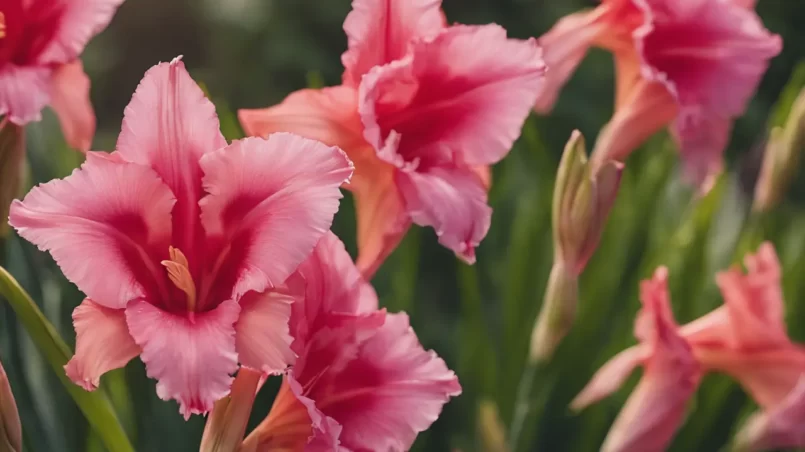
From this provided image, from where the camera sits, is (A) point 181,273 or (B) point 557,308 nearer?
(A) point 181,273

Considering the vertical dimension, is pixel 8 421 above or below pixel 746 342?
above

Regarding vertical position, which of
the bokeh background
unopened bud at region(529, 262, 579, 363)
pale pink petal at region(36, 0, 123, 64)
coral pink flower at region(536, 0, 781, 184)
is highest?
pale pink petal at region(36, 0, 123, 64)

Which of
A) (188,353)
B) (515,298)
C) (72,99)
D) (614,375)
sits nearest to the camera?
(188,353)

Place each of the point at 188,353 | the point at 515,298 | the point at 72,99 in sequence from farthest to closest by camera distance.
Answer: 1. the point at 515,298
2. the point at 72,99
3. the point at 188,353

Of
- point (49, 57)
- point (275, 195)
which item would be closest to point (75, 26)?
point (49, 57)

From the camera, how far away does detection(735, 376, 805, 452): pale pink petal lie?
17.8 inches

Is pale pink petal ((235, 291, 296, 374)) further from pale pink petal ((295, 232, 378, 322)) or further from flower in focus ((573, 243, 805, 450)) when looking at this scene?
flower in focus ((573, 243, 805, 450))

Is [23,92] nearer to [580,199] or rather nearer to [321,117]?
[321,117]

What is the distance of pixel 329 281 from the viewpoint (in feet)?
1.00

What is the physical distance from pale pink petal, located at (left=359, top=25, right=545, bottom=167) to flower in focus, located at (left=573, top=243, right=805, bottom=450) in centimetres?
16

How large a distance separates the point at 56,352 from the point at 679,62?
0.30m

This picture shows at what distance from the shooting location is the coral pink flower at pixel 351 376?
303mm

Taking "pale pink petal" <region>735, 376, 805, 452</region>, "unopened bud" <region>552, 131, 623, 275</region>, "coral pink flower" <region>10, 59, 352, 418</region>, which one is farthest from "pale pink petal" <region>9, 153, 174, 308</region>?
"pale pink petal" <region>735, 376, 805, 452</region>

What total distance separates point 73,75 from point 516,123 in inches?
6.8
